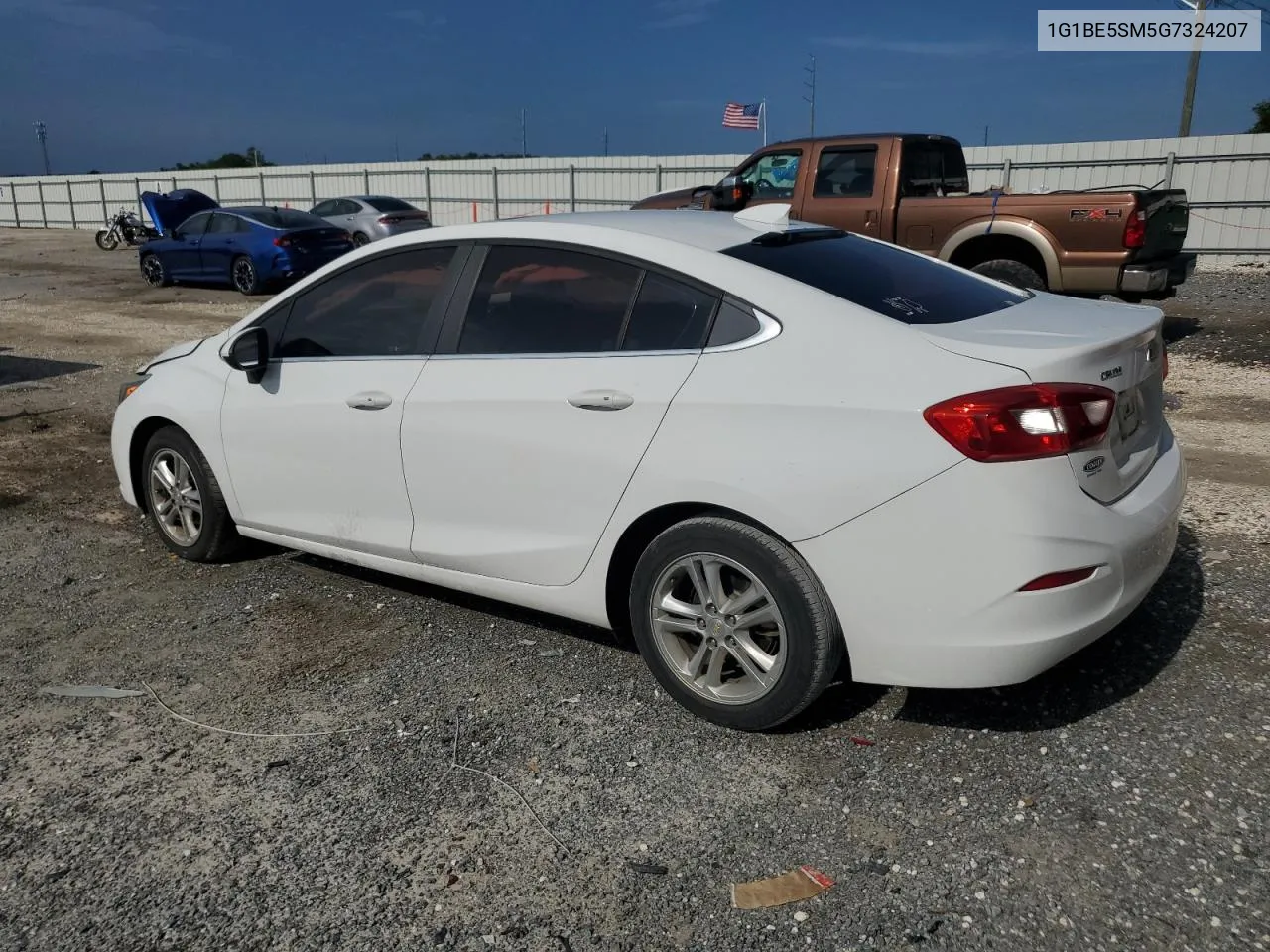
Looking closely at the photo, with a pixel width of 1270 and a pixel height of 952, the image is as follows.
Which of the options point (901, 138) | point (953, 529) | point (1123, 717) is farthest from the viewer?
point (901, 138)

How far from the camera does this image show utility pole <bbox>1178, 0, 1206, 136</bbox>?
2802 cm

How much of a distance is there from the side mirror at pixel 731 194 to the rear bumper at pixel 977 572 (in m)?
9.07

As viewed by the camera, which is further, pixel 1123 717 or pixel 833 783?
pixel 1123 717

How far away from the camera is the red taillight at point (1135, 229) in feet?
32.8

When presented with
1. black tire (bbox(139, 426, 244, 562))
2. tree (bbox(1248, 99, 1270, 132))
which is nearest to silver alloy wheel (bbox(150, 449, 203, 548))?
black tire (bbox(139, 426, 244, 562))

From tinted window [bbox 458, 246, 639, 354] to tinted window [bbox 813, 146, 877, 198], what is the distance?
8170mm

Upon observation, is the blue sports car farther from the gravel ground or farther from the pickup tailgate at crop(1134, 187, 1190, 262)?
the gravel ground

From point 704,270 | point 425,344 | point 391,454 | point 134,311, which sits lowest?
point 134,311

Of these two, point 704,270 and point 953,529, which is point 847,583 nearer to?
point 953,529

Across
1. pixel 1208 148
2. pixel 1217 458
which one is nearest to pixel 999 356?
pixel 1217 458

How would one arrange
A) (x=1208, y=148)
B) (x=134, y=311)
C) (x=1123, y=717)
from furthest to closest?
(x=1208, y=148), (x=134, y=311), (x=1123, y=717)

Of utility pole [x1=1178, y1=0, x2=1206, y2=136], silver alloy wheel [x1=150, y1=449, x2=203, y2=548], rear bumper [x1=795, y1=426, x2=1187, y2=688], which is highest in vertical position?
utility pole [x1=1178, y1=0, x2=1206, y2=136]

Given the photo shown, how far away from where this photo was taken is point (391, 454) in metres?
4.11

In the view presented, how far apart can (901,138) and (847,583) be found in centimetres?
927
